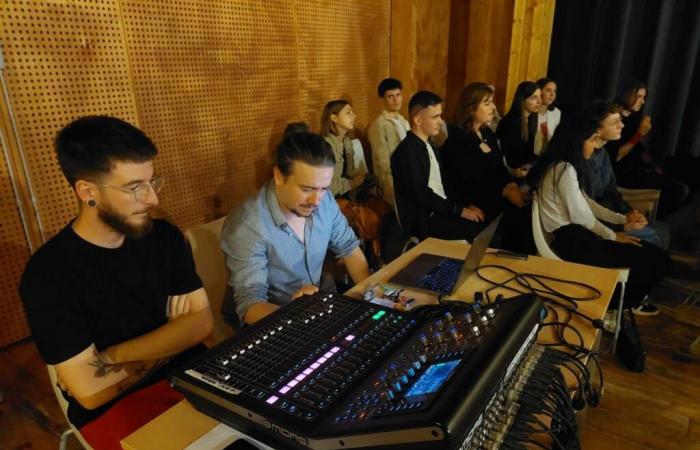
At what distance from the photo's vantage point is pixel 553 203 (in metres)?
2.58

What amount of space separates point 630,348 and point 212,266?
211cm

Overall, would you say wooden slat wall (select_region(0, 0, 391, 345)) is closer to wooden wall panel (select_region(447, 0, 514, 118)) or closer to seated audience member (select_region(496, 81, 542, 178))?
wooden wall panel (select_region(447, 0, 514, 118))

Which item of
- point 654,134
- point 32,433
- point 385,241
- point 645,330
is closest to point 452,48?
point 654,134

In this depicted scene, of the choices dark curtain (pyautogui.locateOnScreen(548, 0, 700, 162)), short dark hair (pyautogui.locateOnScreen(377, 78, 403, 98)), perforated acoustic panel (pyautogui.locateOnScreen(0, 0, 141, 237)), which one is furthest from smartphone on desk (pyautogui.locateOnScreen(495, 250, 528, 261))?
dark curtain (pyautogui.locateOnScreen(548, 0, 700, 162))

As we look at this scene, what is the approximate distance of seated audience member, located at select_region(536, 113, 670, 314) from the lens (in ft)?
7.88

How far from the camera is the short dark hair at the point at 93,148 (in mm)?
1242

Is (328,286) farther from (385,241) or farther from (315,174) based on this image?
(385,241)

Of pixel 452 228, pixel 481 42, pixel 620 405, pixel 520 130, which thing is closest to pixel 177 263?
pixel 452 228

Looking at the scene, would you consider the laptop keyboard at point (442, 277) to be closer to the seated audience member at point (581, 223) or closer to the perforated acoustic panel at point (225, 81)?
the seated audience member at point (581, 223)

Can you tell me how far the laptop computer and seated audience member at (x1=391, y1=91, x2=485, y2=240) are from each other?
1.11 metres

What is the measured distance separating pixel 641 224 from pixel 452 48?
11.1 feet

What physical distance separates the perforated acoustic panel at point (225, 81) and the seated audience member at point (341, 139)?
12.2 inches

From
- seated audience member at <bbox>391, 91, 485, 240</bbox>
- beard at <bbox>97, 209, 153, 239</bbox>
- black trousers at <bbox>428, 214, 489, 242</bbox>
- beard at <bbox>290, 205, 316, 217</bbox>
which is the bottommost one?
black trousers at <bbox>428, 214, 489, 242</bbox>

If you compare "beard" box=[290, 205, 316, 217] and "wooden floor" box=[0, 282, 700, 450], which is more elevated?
"beard" box=[290, 205, 316, 217]
